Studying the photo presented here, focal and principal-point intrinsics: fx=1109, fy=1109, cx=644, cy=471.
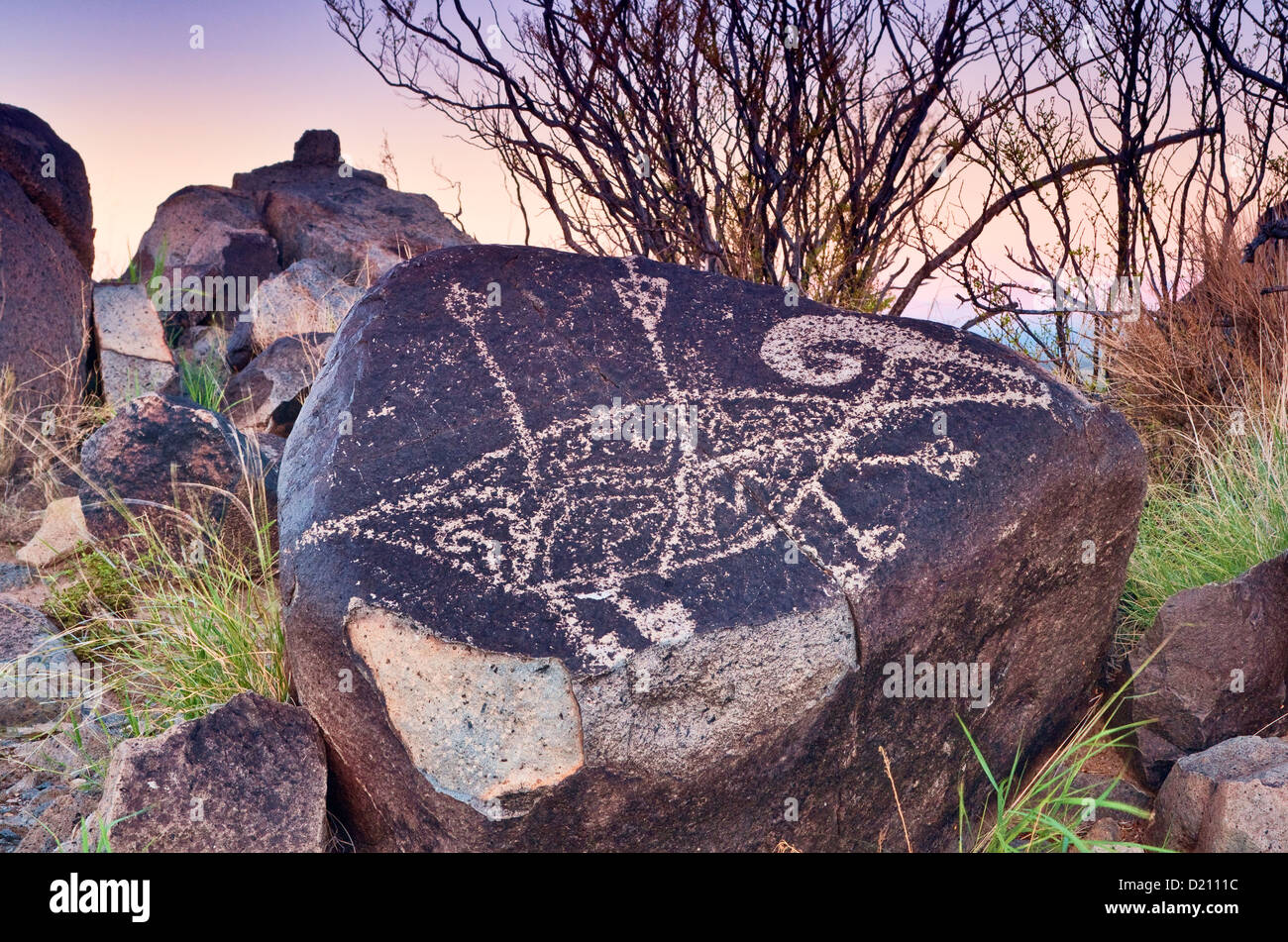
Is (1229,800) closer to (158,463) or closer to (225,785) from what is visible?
(225,785)

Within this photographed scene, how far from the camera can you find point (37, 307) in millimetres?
7000

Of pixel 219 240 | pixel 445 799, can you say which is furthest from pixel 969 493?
pixel 219 240

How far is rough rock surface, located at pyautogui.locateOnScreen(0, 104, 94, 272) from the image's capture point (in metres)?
7.21

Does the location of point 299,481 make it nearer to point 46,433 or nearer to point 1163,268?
point 46,433

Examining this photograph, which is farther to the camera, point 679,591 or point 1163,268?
point 1163,268

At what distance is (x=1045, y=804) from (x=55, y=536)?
4525 mm

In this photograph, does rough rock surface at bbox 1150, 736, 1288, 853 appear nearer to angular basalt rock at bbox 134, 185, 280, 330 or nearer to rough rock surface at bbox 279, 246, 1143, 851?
rough rock surface at bbox 279, 246, 1143, 851

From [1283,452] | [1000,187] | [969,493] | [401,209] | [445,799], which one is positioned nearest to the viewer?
[445,799]

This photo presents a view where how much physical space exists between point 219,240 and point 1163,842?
28.5 feet

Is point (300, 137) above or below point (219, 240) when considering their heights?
above

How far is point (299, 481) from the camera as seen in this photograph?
2.93 metres

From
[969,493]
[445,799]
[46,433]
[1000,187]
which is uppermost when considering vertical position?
[1000,187]

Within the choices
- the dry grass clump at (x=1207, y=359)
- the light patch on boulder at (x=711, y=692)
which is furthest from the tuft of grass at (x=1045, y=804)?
the dry grass clump at (x=1207, y=359)

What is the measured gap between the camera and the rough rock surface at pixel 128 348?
743 cm
